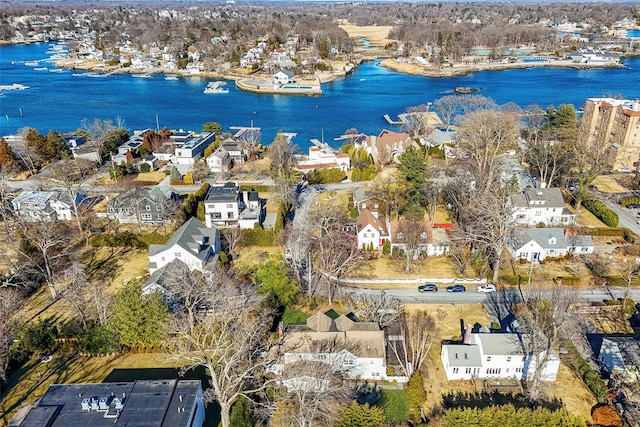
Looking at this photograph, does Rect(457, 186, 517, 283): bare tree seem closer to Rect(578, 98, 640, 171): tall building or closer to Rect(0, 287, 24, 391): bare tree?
Rect(578, 98, 640, 171): tall building

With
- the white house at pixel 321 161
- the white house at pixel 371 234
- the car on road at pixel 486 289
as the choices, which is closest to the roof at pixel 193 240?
the white house at pixel 371 234

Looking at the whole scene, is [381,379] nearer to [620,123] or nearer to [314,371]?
[314,371]

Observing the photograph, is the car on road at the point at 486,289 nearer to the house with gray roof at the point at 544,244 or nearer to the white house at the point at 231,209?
the house with gray roof at the point at 544,244

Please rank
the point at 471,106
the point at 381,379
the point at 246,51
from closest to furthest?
1. the point at 381,379
2. the point at 471,106
3. the point at 246,51

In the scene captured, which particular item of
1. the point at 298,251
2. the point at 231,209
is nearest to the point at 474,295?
the point at 298,251

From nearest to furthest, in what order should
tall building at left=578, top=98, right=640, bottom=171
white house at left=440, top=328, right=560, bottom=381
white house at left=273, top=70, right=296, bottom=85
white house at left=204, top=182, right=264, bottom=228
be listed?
white house at left=440, top=328, right=560, bottom=381, white house at left=204, top=182, right=264, bottom=228, tall building at left=578, top=98, right=640, bottom=171, white house at left=273, top=70, right=296, bottom=85

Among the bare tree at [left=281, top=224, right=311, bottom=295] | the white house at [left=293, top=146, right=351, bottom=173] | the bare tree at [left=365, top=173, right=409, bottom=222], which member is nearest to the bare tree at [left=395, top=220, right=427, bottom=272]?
the bare tree at [left=365, top=173, right=409, bottom=222]

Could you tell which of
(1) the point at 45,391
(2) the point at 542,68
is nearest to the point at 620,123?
(1) the point at 45,391

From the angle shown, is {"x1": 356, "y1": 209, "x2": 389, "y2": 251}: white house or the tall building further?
the tall building
